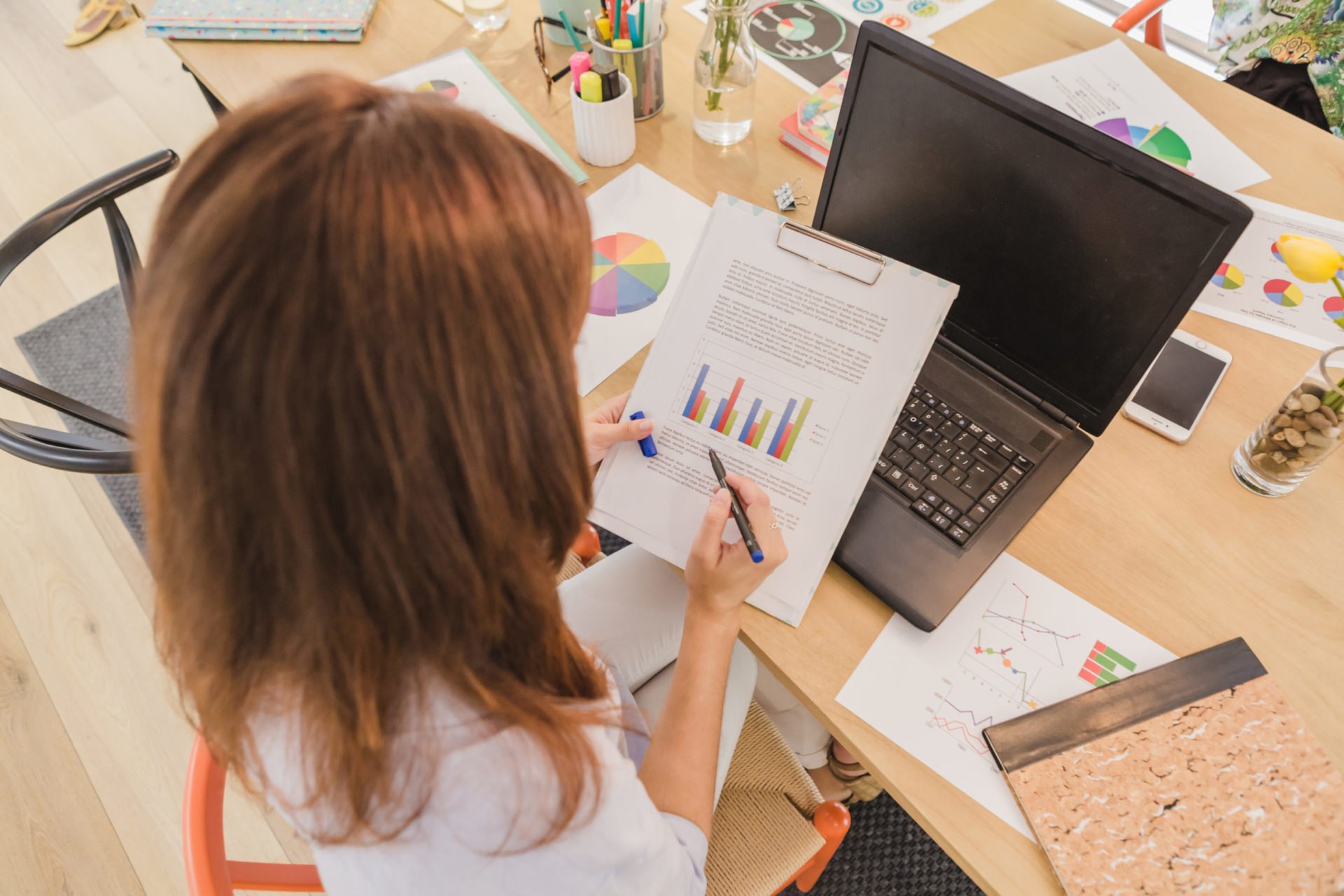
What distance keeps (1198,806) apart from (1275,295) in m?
0.63

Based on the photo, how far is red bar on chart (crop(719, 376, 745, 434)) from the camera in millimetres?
758

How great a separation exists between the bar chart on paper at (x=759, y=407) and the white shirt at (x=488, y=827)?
320mm

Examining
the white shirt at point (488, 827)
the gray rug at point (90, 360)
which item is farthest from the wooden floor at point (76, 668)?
the white shirt at point (488, 827)

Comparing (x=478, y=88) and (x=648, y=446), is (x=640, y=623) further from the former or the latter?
(x=478, y=88)

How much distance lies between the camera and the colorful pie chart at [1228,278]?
92 cm

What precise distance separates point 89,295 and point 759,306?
1864 millimetres

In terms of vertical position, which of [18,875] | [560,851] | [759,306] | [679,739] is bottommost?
[18,875]

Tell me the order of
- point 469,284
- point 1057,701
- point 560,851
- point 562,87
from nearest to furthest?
point 469,284, point 560,851, point 1057,701, point 562,87

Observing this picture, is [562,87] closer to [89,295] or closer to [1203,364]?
[1203,364]

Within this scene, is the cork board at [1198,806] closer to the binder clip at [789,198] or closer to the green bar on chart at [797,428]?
the green bar on chart at [797,428]

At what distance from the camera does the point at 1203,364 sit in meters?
0.86

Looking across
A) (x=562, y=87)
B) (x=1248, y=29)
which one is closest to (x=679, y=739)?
(x=562, y=87)

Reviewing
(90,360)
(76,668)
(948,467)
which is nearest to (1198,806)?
(948,467)

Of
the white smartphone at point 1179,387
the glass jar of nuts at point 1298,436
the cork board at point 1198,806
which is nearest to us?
the cork board at point 1198,806
